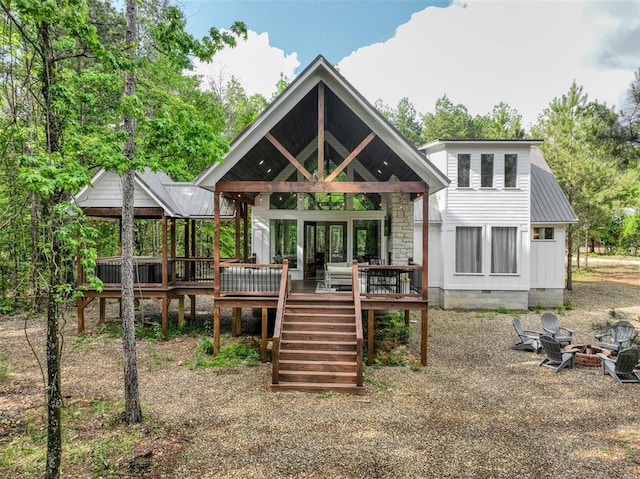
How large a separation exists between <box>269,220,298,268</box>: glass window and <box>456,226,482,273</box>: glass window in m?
7.23

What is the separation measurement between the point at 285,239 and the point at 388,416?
7836mm

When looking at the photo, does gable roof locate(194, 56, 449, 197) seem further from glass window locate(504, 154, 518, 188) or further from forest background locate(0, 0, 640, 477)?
glass window locate(504, 154, 518, 188)

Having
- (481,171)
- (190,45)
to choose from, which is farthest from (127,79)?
(481,171)

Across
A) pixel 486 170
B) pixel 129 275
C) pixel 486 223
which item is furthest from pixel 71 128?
pixel 486 170

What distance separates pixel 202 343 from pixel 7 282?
11.6m

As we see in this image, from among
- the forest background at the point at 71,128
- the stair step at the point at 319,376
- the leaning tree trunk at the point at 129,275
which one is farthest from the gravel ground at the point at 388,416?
the forest background at the point at 71,128

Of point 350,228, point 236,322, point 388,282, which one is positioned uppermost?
point 350,228

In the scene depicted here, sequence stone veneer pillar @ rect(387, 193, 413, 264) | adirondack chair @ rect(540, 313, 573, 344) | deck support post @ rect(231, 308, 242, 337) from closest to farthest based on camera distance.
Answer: adirondack chair @ rect(540, 313, 573, 344) → deck support post @ rect(231, 308, 242, 337) → stone veneer pillar @ rect(387, 193, 413, 264)

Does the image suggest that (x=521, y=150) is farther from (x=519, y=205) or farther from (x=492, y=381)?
(x=492, y=381)

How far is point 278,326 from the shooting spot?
27.7 ft

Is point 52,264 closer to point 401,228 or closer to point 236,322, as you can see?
point 236,322

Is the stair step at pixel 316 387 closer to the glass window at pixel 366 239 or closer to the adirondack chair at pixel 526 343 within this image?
the adirondack chair at pixel 526 343

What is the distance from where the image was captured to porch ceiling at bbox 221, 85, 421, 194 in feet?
32.7

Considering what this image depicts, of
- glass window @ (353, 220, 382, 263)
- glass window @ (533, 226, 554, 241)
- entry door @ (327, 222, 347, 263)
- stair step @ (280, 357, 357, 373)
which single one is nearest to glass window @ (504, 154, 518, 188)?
glass window @ (533, 226, 554, 241)
